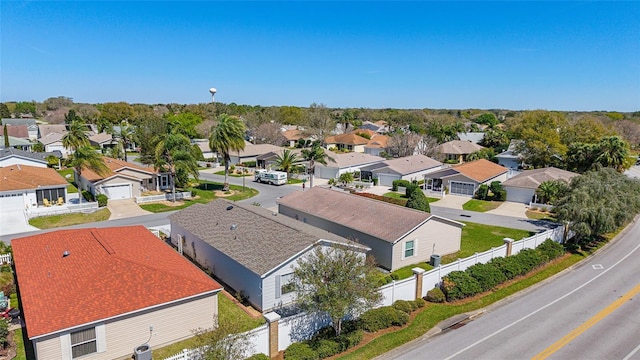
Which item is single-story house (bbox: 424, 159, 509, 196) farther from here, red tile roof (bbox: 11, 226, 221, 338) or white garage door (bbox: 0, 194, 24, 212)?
white garage door (bbox: 0, 194, 24, 212)

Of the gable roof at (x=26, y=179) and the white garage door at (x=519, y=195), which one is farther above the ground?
the gable roof at (x=26, y=179)

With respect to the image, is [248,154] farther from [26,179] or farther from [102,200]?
[26,179]

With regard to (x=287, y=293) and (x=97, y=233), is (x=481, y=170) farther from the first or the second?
(x=97, y=233)

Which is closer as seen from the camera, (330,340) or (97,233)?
(330,340)

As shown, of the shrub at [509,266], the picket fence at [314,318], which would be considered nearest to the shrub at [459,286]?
the picket fence at [314,318]

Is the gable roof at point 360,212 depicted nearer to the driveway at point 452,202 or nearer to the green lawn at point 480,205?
the green lawn at point 480,205

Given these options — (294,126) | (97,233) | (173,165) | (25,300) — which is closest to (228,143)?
(173,165)
